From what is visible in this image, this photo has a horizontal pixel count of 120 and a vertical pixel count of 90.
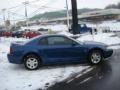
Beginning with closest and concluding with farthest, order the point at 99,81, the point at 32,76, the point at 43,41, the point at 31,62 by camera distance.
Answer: the point at 99,81 < the point at 32,76 < the point at 31,62 < the point at 43,41

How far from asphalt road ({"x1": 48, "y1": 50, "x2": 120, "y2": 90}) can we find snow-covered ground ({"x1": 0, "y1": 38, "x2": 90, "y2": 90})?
0.59 metres

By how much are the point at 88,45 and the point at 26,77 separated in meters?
3.15

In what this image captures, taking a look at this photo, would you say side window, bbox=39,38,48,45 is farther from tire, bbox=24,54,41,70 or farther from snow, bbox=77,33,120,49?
snow, bbox=77,33,120,49

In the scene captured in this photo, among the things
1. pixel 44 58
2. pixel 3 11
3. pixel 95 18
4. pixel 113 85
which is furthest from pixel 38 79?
pixel 95 18

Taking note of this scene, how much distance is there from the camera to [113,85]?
26.1 feet

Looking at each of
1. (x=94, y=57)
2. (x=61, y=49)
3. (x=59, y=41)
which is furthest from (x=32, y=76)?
(x=94, y=57)

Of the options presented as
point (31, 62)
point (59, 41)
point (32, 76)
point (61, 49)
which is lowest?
point (32, 76)

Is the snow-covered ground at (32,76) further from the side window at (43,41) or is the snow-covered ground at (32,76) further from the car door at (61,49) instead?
the side window at (43,41)

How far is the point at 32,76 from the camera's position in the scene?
9.95 metres

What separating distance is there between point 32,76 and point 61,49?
1.95 meters

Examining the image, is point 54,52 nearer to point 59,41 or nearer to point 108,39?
point 59,41

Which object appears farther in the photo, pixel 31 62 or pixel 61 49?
pixel 61 49

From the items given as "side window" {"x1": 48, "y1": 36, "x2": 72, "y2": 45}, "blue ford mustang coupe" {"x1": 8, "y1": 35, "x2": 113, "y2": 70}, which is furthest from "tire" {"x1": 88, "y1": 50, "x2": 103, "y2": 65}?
"side window" {"x1": 48, "y1": 36, "x2": 72, "y2": 45}

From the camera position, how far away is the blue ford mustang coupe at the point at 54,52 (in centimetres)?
1112
